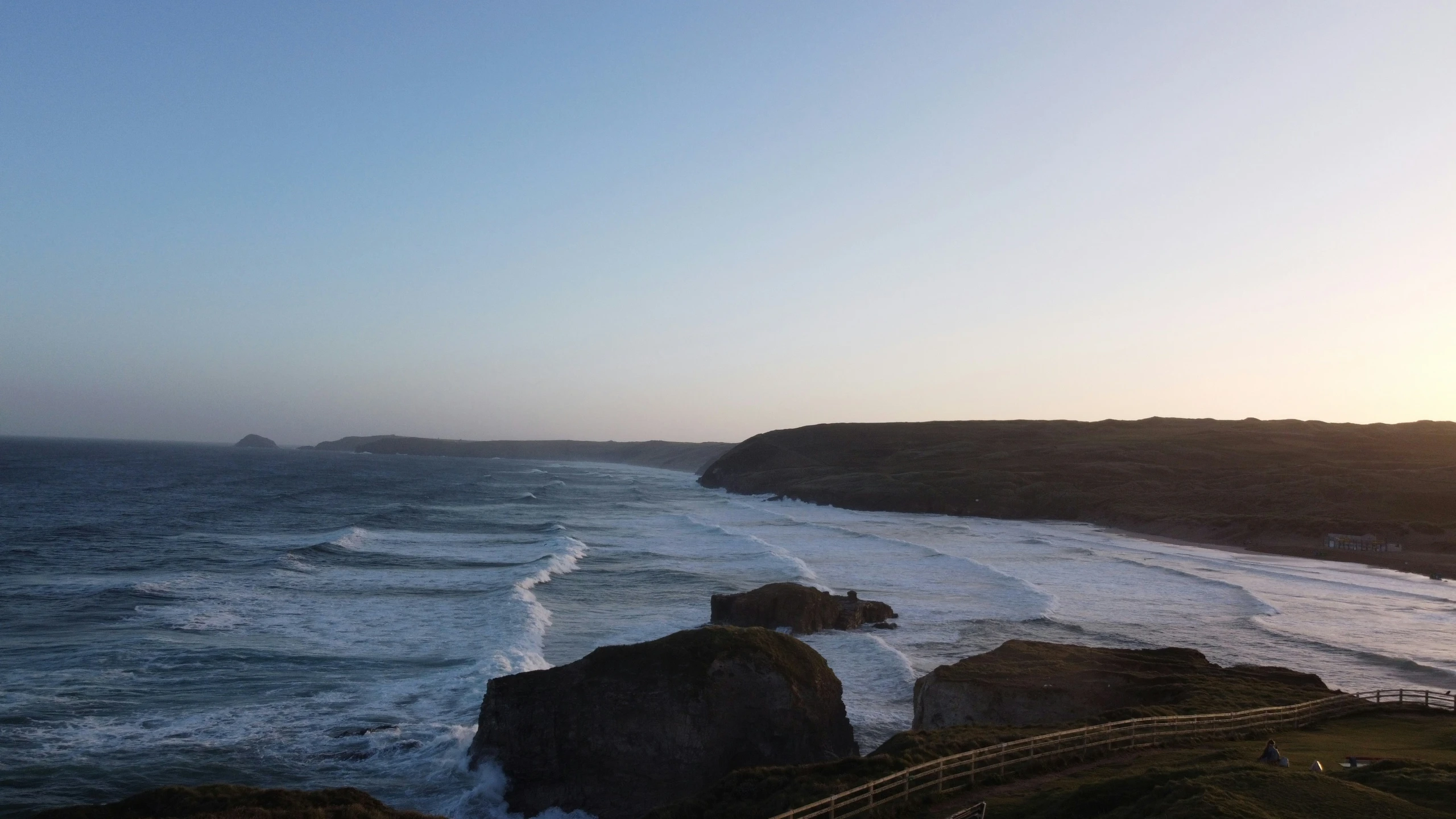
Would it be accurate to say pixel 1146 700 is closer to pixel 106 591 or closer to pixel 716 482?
pixel 106 591

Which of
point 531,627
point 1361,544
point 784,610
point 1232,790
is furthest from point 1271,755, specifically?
point 1361,544

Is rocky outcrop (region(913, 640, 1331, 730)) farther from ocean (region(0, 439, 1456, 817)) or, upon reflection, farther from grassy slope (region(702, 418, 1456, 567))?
grassy slope (region(702, 418, 1456, 567))

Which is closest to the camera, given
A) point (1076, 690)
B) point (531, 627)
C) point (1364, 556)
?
point (1076, 690)

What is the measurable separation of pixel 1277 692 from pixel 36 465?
181 m

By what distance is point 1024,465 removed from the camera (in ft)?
432

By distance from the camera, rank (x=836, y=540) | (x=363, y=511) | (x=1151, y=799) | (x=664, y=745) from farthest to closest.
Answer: (x=363, y=511), (x=836, y=540), (x=664, y=745), (x=1151, y=799)

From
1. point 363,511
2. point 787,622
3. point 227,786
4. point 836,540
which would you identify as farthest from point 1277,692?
point 363,511

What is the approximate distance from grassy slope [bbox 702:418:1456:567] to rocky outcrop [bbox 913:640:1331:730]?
189 ft

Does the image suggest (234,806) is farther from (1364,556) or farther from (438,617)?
(1364,556)

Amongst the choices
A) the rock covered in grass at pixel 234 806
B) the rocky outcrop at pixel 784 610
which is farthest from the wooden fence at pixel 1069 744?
the rocky outcrop at pixel 784 610

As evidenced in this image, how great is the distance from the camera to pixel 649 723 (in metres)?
20.1

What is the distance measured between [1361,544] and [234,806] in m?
86.2

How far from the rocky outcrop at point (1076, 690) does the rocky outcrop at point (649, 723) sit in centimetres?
428

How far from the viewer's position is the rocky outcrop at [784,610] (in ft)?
121
